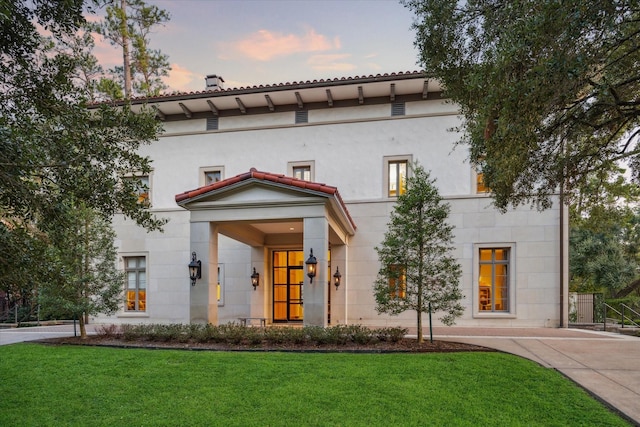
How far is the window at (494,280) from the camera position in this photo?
14.5 m

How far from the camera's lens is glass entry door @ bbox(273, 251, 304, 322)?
15.9m

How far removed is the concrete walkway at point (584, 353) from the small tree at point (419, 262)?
159 cm

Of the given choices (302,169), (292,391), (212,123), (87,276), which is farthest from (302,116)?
(292,391)

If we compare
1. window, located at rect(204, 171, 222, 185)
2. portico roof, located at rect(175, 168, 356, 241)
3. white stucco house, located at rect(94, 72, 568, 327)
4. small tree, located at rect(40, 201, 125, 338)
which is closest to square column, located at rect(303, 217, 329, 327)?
portico roof, located at rect(175, 168, 356, 241)

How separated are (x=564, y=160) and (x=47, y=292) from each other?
12594 millimetres

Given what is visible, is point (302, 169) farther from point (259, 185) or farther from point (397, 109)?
point (259, 185)

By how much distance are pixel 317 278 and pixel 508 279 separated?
7.93 meters

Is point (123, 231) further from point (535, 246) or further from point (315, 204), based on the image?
point (535, 246)

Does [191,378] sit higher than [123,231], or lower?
lower

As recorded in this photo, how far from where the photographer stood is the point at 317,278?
1031cm

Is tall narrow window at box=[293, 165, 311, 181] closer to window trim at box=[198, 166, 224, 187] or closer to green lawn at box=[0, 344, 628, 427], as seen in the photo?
window trim at box=[198, 166, 224, 187]

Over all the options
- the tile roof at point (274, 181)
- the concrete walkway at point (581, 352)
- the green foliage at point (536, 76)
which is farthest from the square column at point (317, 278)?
the green foliage at point (536, 76)

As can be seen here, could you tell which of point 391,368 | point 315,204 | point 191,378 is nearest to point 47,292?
point 191,378

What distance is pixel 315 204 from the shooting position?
10586mm
